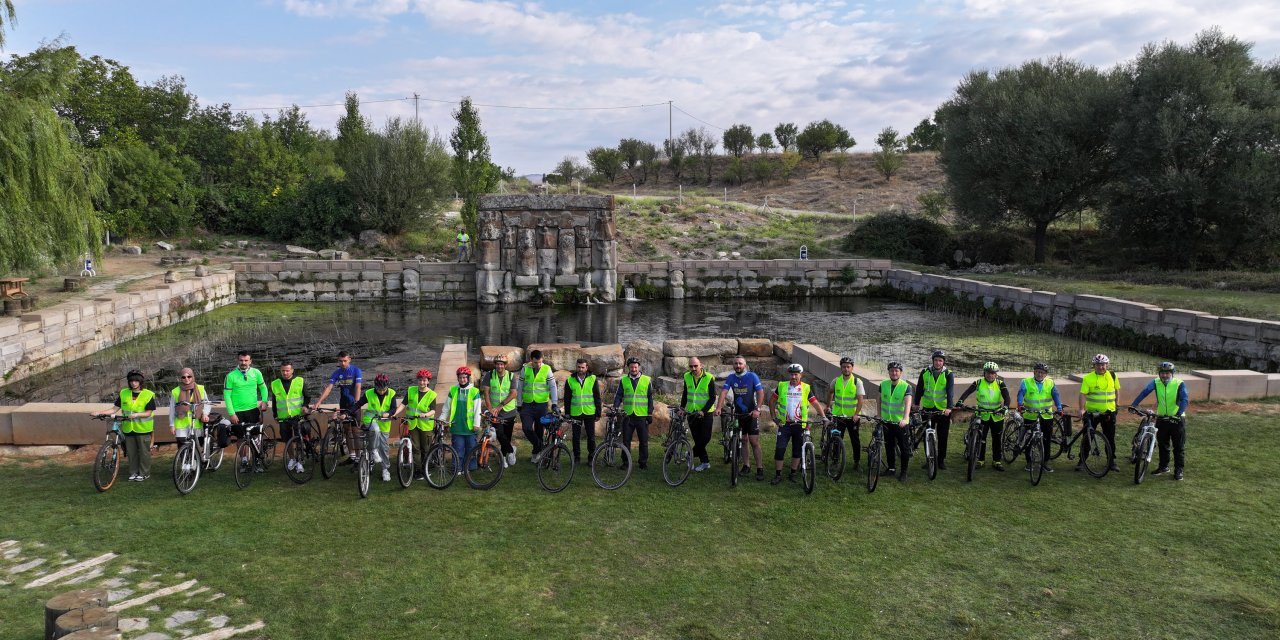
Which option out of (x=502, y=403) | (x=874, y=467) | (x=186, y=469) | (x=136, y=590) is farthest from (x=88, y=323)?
(x=874, y=467)

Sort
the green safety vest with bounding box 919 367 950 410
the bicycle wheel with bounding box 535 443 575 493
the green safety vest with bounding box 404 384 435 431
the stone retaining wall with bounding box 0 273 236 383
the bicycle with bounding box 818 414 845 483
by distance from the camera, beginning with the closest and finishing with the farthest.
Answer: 1. the bicycle wheel with bounding box 535 443 575 493
2. the bicycle with bounding box 818 414 845 483
3. the green safety vest with bounding box 404 384 435 431
4. the green safety vest with bounding box 919 367 950 410
5. the stone retaining wall with bounding box 0 273 236 383

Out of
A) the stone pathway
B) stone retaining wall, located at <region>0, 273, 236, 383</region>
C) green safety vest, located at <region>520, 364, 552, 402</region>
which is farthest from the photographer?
stone retaining wall, located at <region>0, 273, 236, 383</region>

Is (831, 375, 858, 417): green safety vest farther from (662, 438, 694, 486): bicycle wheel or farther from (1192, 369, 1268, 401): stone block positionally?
(1192, 369, 1268, 401): stone block

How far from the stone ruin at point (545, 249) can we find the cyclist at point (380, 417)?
19488 mm

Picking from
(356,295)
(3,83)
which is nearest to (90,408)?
→ (3,83)

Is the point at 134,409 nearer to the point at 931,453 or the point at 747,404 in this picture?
the point at 747,404

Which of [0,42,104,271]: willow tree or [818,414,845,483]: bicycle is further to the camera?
[0,42,104,271]: willow tree

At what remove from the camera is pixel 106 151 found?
Answer: 21.7 m

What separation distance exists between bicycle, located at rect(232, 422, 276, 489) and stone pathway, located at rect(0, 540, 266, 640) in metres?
2.03

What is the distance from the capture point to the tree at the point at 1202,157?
26609mm

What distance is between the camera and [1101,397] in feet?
32.9

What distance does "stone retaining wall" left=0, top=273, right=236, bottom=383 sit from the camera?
52.4ft

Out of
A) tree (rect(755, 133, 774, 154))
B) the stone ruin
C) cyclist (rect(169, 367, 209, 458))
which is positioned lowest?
cyclist (rect(169, 367, 209, 458))

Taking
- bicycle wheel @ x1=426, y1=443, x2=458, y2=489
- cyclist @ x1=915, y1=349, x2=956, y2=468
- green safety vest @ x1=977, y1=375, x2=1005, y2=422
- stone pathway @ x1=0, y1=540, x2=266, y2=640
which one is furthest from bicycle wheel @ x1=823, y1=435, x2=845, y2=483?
stone pathway @ x1=0, y1=540, x2=266, y2=640
